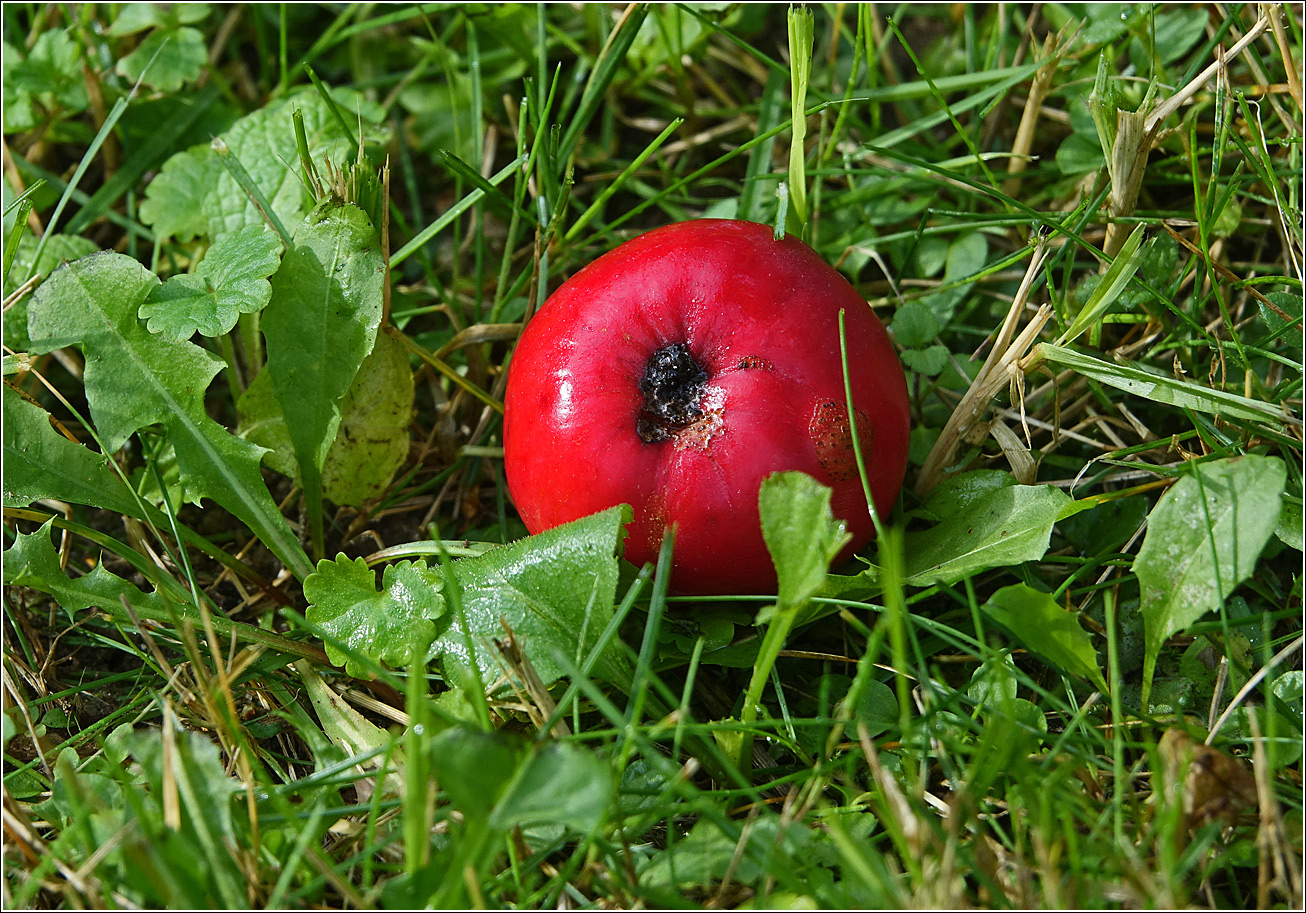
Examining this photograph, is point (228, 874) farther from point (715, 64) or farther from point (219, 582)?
point (715, 64)

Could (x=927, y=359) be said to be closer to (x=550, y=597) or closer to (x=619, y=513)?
(x=619, y=513)

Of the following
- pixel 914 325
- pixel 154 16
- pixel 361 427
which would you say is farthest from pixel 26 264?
pixel 914 325

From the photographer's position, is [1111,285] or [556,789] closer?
[556,789]

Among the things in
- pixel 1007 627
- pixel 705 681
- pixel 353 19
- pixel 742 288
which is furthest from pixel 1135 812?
pixel 353 19

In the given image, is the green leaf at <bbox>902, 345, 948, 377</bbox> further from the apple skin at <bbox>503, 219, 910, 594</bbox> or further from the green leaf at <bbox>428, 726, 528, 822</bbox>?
the green leaf at <bbox>428, 726, 528, 822</bbox>

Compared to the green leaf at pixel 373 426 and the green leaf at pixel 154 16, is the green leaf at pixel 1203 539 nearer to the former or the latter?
the green leaf at pixel 373 426

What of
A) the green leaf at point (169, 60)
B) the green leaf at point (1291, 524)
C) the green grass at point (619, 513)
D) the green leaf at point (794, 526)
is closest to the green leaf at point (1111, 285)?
the green grass at point (619, 513)
